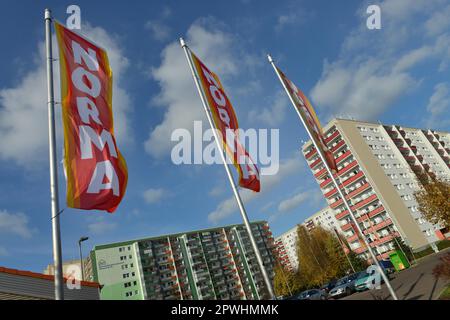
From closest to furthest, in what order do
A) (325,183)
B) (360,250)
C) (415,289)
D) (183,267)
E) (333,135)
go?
(415,289), (360,250), (333,135), (325,183), (183,267)

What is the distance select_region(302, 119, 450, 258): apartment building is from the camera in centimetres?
5781

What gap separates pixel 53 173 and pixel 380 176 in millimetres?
66400

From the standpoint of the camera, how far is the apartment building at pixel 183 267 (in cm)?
7788

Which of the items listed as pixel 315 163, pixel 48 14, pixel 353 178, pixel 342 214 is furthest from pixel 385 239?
pixel 48 14

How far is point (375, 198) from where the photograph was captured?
59.8 metres

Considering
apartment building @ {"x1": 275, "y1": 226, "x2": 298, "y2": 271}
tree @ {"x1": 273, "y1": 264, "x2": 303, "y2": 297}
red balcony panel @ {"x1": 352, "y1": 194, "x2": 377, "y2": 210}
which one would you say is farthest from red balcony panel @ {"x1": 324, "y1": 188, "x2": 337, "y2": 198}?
apartment building @ {"x1": 275, "y1": 226, "x2": 298, "y2": 271}

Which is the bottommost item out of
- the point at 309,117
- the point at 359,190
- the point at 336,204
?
the point at 309,117

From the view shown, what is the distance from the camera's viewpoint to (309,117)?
1326 cm

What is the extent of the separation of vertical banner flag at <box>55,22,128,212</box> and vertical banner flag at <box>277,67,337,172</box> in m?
7.76

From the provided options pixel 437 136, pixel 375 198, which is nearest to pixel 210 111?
pixel 375 198

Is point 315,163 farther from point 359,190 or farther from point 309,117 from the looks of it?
point 309,117

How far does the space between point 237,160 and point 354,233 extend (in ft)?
208

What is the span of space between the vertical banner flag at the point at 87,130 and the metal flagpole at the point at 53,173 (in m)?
0.34
